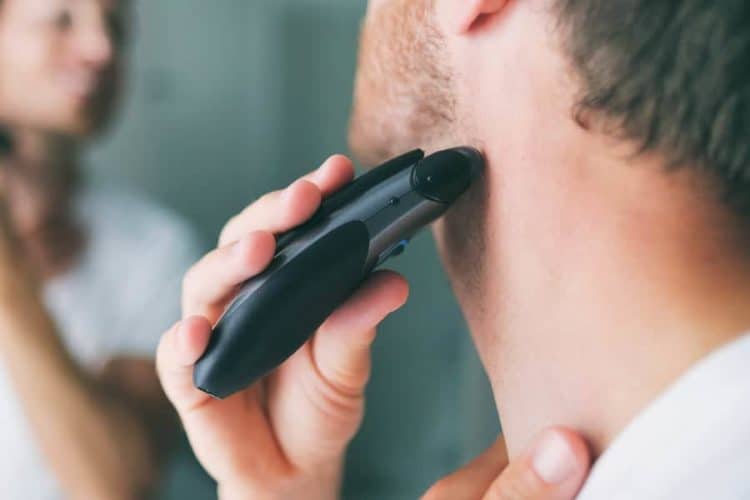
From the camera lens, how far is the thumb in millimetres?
311

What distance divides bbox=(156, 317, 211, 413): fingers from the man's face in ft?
0.46

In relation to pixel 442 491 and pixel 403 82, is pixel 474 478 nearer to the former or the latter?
pixel 442 491

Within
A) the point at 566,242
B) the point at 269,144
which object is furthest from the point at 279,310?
the point at 269,144

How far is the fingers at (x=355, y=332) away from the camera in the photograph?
39 centimetres

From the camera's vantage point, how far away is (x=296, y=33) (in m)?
1.05

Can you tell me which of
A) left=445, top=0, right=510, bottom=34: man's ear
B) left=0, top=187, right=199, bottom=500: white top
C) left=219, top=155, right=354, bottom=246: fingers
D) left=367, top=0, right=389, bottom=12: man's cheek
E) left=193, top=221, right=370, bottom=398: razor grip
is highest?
left=445, top=0, right=510, bottom=34: man's ear

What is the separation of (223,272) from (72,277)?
0.79m

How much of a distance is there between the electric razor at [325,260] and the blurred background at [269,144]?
0.33 meters

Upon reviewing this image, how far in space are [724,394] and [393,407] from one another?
0.60m

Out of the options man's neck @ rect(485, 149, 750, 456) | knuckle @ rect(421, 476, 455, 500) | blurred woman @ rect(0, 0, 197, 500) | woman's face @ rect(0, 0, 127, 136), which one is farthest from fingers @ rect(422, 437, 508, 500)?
woman's face @ rect(0, 0, 127, 136)

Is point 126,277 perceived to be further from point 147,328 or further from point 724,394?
point 724,394

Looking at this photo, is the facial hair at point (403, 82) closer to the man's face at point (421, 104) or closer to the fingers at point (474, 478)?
the man's face at point (421, 104)

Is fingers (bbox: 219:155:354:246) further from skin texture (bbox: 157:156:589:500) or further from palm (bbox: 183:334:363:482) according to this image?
palm (bbox: 183:334:363:482)

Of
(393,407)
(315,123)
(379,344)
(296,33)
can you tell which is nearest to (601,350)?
(379,344)
